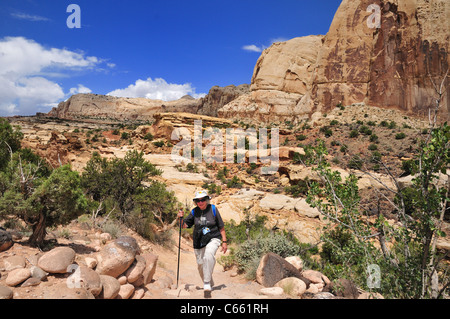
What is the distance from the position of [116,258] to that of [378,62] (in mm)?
41011

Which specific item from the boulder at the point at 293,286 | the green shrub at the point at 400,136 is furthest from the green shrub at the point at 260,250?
the green shrub at the point at 400,136

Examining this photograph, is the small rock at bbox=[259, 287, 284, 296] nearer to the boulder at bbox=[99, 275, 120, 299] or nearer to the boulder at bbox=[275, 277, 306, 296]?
the boulder at bbox=[275, 277, 306, 296]

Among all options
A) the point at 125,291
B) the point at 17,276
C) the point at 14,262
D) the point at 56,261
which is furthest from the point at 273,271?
the point at 14,262

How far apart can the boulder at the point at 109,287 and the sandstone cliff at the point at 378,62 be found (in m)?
37.6

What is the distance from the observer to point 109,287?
3934 millimetres

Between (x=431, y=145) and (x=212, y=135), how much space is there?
24888 millimetres

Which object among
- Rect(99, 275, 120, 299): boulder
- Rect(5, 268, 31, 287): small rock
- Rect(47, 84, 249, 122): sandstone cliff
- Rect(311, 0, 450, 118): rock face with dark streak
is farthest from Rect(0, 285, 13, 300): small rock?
Rect(47, 84, 249, 122): sandstone cliff

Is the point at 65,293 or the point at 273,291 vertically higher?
the point at 65,293

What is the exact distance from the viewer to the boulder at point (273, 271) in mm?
A: 5309

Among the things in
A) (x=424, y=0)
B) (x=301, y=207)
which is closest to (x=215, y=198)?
(x=301, y=207)
